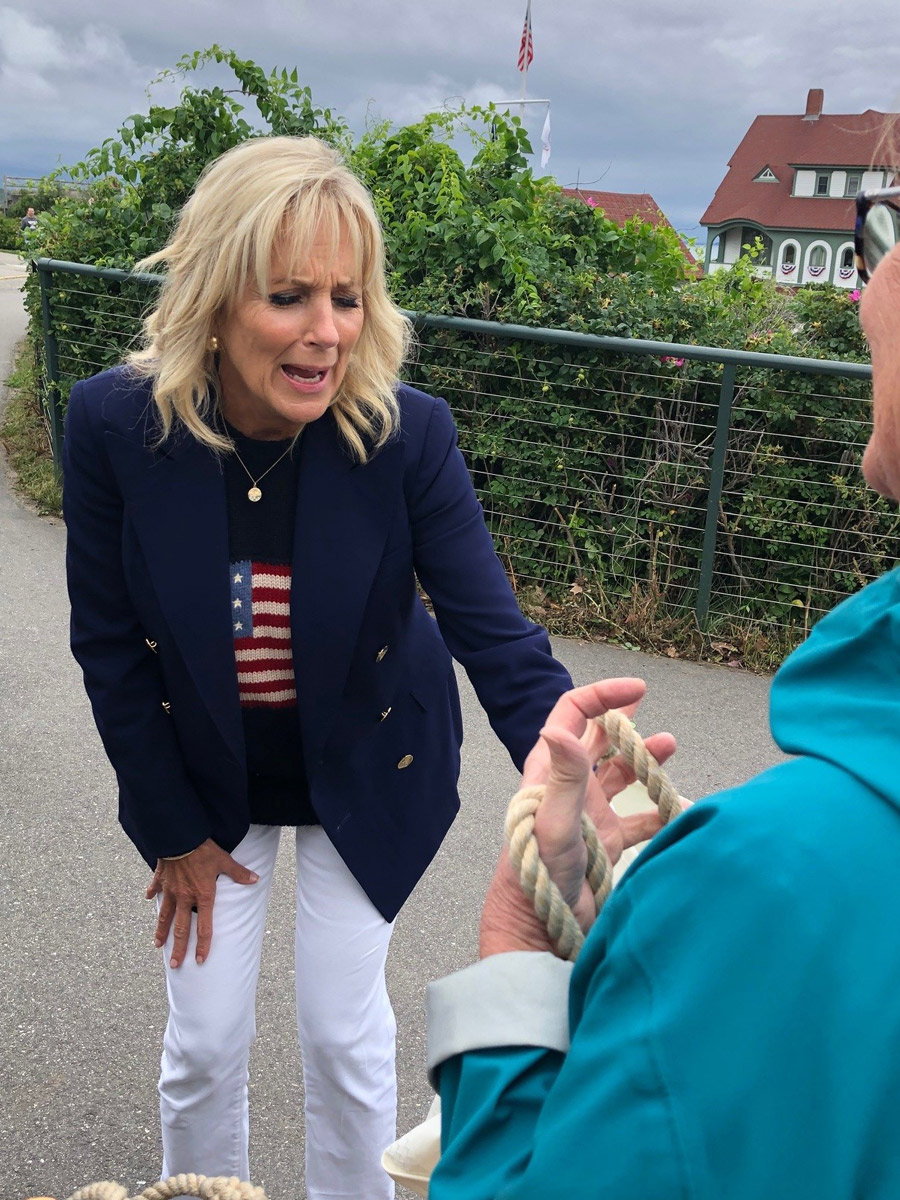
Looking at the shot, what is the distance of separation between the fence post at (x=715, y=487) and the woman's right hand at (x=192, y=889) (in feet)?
14.9

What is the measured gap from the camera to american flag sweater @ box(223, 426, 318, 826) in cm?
229

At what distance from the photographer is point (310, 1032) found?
2.36m

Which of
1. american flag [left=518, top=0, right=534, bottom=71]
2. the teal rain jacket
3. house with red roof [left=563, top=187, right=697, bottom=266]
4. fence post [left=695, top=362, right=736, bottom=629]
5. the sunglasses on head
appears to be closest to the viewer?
the teal rain jacket

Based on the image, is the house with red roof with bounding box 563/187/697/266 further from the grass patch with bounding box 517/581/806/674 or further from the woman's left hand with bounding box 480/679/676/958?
the woman's left hand with bounding box 480/679/676/958

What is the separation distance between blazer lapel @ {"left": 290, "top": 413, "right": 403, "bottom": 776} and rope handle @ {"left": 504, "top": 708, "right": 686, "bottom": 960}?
1.00m

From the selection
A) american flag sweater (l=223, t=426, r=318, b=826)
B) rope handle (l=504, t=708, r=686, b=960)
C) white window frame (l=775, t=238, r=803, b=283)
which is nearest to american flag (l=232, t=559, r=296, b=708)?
american flag sweater (l=223, t=426, r=318, b=826)

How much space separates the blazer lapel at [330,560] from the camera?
227 cm

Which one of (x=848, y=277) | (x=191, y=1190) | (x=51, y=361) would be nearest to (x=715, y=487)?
(x=848, y=277)

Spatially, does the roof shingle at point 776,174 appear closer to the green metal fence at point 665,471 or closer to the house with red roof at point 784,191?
the house with red roof at point 784,191

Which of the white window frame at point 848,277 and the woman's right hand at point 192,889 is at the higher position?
→ the white window frame at point 848,277

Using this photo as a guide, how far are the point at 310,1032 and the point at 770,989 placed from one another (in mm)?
1774

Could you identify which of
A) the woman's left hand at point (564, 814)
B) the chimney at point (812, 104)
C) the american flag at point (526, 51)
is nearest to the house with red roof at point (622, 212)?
the woman's left hand at point (564, 814)

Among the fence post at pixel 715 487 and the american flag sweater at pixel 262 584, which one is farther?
the fence post at pixel 715 487

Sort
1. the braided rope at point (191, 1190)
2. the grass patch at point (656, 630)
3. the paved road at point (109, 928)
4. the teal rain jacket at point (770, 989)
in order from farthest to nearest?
the grass patch at point (656, 630), the paved road at point (109, 928), the braided rope at point (191, 1190), the teal rain jacket at point (770, 989)
